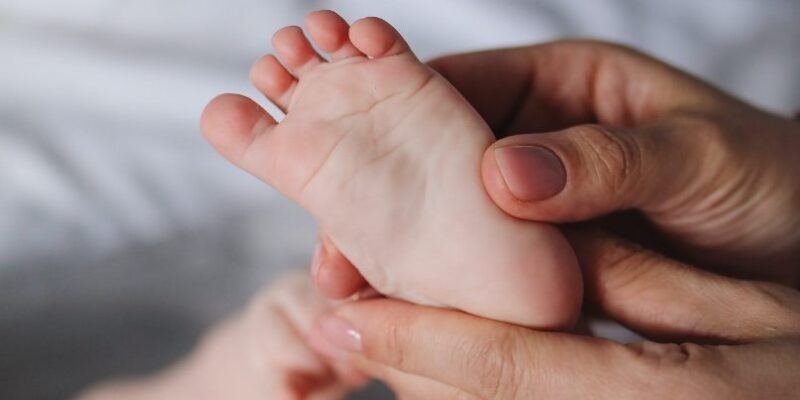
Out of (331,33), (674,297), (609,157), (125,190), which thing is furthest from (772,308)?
(125,190)

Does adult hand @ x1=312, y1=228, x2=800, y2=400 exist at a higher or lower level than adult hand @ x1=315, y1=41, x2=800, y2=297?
lower

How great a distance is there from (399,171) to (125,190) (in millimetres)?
387

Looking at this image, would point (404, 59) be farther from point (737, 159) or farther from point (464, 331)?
point (737, 159)

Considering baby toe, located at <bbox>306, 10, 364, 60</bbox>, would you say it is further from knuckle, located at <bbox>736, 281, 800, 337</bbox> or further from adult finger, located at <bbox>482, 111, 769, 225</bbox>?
knuckle, located at <bbox>736, 281, 800, 337</bbox>

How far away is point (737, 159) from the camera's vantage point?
2.59 feet

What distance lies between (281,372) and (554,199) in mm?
346

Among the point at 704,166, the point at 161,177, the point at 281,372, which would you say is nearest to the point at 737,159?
the point at 704,166

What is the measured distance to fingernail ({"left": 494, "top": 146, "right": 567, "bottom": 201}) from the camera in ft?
2.09

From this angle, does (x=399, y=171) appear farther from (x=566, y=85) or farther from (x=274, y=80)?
(x=566, y=85)

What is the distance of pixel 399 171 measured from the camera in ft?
2.15

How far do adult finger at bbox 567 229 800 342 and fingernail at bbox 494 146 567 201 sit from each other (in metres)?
0.12

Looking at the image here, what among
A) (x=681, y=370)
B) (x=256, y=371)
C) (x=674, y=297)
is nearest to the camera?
(x=681, y=370)

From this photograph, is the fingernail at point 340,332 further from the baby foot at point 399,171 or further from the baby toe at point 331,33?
the baby toe at point 331,33

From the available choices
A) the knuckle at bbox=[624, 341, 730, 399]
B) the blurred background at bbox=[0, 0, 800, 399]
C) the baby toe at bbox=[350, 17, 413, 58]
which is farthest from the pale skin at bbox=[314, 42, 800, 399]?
the blurred background at bbox=[0, 0, 800, 399]
